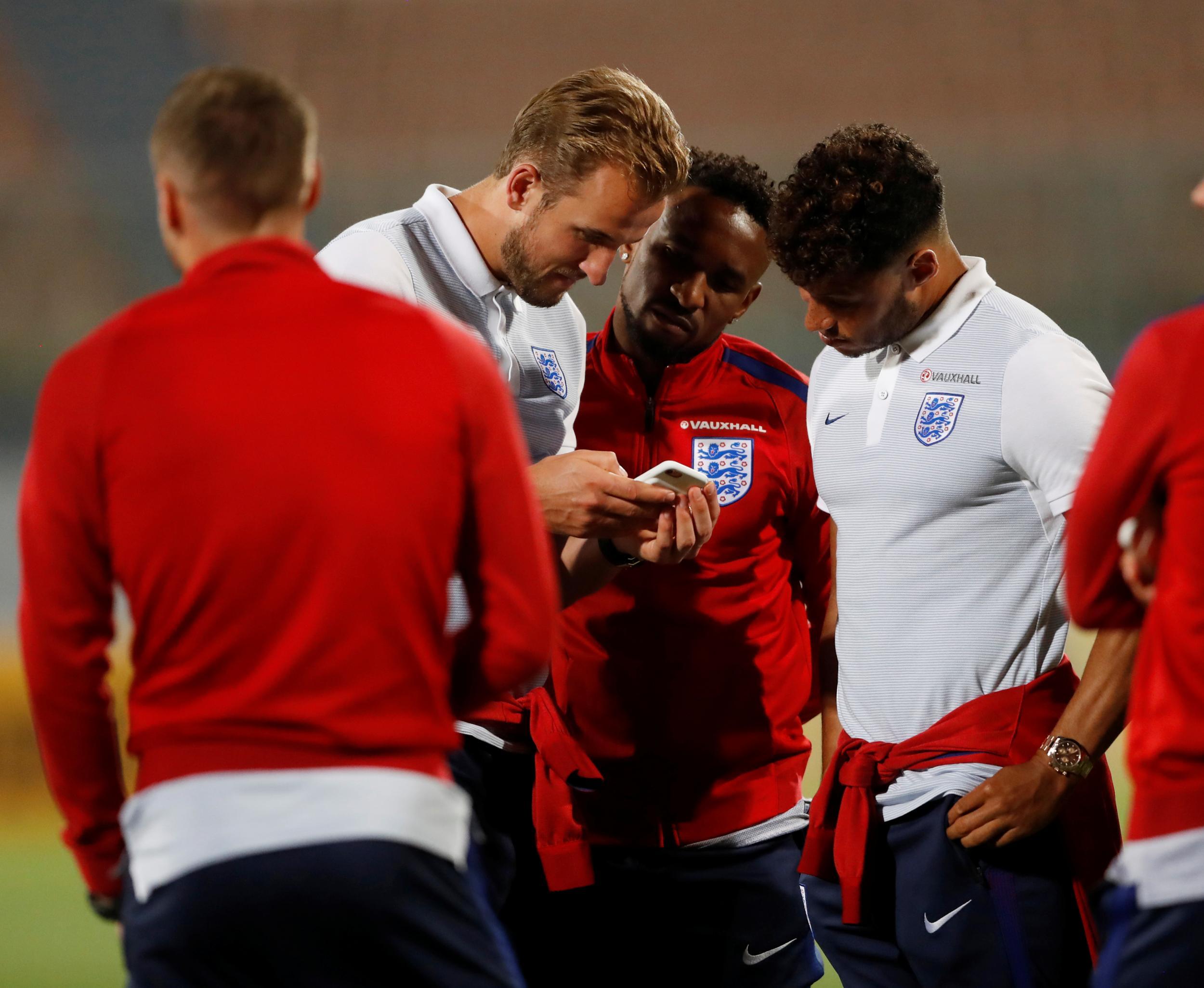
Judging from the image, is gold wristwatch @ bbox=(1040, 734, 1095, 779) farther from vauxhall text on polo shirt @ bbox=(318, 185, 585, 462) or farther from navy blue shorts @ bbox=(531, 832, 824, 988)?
vauxhall text on polo shirt @ bbox=(318, 185, 585, 462)

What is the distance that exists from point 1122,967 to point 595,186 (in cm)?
125

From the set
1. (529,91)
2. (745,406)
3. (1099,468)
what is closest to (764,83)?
(529,91)

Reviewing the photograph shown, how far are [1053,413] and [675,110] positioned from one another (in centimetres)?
549

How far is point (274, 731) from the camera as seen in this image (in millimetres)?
1036

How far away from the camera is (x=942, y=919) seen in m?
1.67

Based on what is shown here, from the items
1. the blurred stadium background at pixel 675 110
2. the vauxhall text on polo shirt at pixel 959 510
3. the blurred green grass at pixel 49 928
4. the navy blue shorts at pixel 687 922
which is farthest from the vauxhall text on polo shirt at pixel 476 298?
the blurred stadium background at pixel 675 110

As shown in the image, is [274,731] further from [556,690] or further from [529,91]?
[529,91]

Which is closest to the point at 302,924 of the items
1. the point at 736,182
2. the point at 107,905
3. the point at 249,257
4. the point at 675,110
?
the point at 107,905

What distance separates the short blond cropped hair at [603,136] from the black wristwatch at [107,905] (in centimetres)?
117

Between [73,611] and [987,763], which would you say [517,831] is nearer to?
[987,763]

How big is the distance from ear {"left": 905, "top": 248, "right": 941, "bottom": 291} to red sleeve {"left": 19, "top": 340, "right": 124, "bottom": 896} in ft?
3.75

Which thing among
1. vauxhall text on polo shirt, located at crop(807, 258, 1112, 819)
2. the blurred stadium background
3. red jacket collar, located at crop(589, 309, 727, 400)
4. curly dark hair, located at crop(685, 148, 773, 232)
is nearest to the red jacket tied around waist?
vauxhall text on polo shirt, located at crop(807, 258, 1112, 819)

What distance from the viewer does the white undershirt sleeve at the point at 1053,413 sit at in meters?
1.57

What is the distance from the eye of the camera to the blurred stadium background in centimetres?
673
